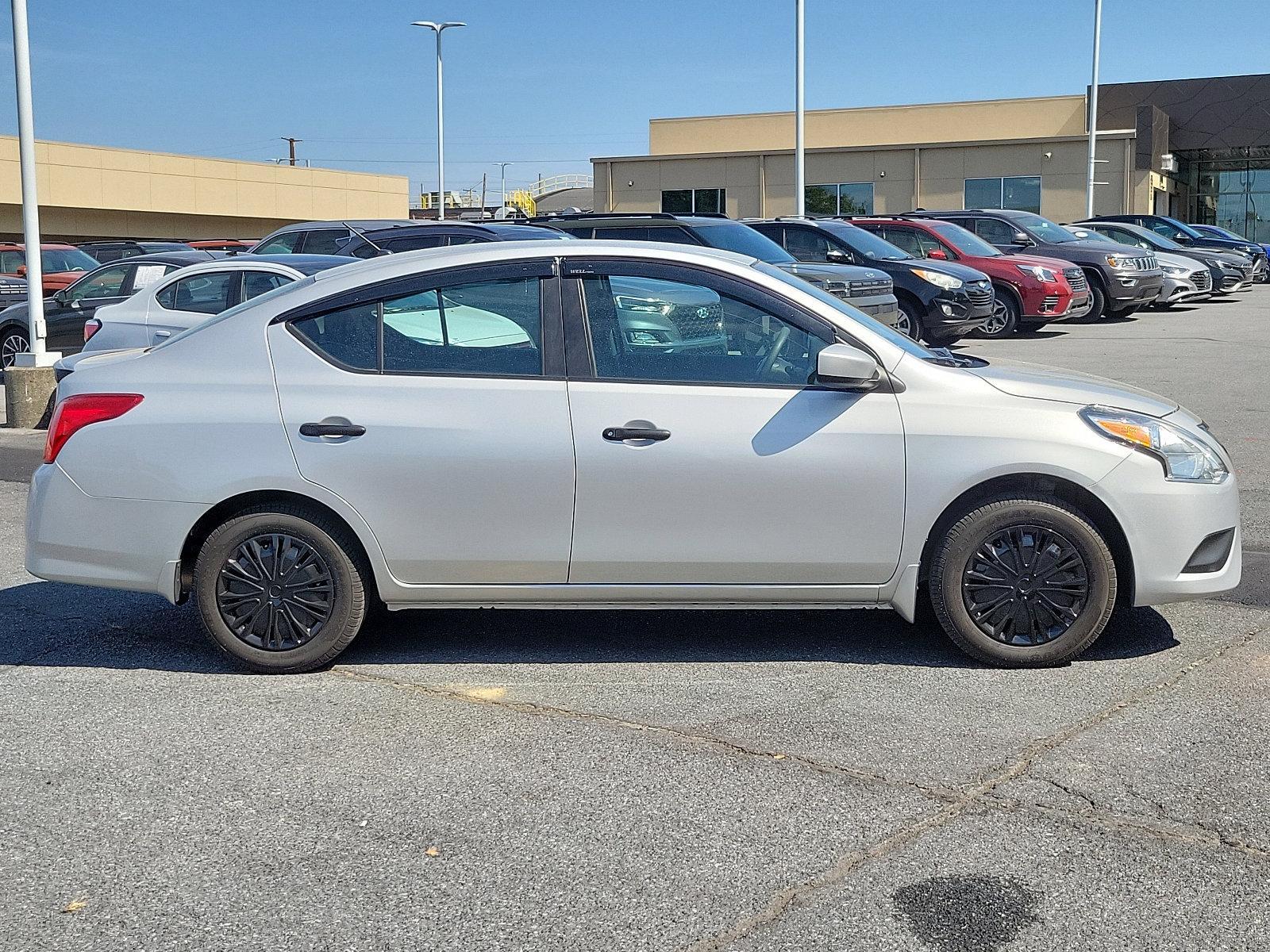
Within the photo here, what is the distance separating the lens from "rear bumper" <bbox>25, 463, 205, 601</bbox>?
5.36 m

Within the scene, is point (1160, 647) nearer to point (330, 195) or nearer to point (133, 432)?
point (133, 432)

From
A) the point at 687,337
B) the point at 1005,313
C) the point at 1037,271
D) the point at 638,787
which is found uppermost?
the point at 1037,271

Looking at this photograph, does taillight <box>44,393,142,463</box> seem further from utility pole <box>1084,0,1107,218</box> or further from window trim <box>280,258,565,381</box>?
utility pole <box>1084,0,1107,218</box>

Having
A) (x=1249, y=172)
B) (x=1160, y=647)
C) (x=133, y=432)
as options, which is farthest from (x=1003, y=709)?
(x=1249, y=172)

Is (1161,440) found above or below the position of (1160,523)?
above

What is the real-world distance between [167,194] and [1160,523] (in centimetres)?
5444

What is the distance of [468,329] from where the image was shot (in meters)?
5.40

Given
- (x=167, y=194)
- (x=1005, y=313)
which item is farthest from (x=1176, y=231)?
(x=167, y=194)

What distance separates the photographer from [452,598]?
17.7 ft

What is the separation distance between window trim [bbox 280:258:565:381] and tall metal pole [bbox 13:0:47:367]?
8.64 meters

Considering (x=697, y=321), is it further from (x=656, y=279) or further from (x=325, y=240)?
(x=325, y=240)

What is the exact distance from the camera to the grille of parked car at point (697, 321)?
210 inches

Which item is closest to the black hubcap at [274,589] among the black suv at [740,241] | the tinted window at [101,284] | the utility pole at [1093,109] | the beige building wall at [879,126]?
the black suv at [740,241]

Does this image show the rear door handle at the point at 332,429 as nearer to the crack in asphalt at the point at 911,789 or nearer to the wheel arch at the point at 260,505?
the wheel arch at the point at 260,505
